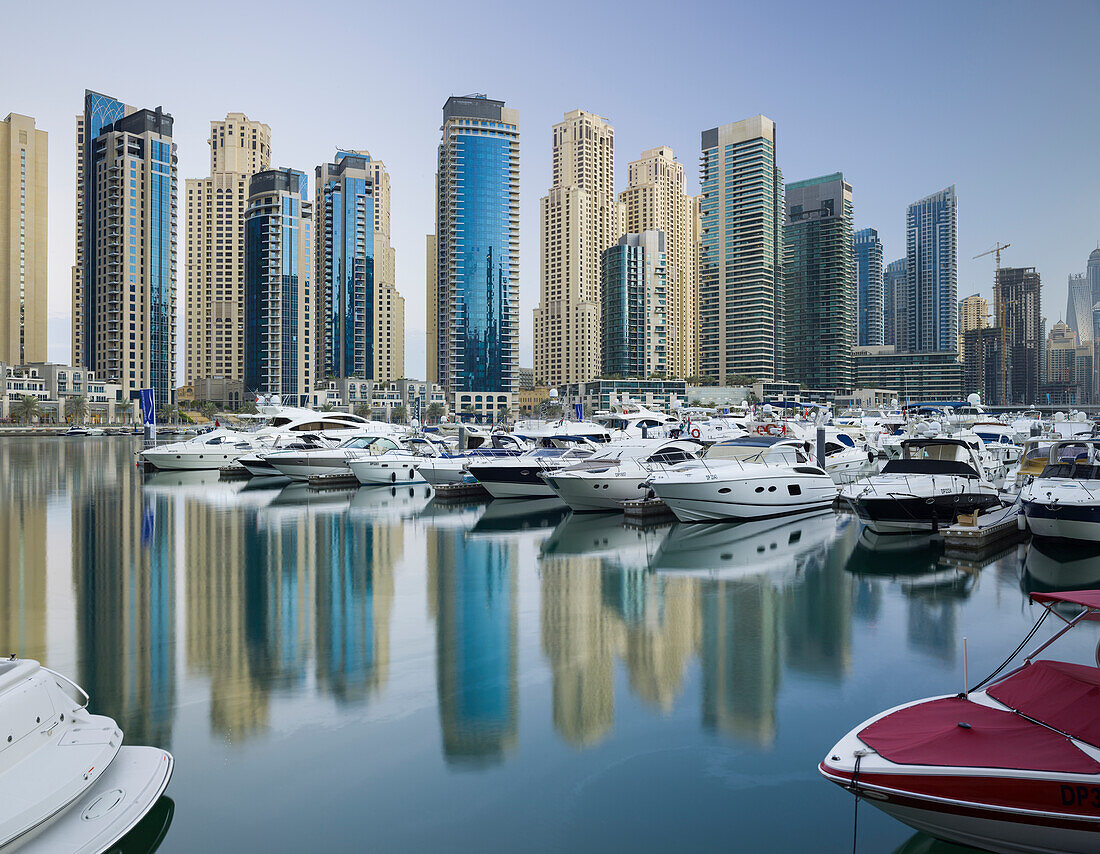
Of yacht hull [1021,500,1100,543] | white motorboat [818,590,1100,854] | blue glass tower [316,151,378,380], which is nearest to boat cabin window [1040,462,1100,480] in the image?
yacht hull [1021,500,1100,543]

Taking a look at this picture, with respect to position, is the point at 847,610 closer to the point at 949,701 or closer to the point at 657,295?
the point at 949,701

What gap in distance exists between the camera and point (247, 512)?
23406 millimetres

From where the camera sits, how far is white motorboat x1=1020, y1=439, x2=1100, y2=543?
15.2 metres

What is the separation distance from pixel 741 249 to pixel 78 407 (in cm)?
12099

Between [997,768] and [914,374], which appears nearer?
[997,768]

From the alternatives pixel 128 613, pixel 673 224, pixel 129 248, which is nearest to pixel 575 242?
pixel 673 224

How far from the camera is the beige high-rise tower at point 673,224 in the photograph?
177 m

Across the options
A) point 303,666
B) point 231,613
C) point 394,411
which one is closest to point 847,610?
point 303,666

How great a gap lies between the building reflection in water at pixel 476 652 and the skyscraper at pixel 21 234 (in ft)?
500

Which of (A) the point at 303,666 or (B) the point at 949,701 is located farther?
(A) the point at 303,666

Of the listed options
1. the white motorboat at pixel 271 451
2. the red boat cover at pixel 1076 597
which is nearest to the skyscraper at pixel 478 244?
the white motorboat at pixel 271 451

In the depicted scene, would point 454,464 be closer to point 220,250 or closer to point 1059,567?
point 1059,567

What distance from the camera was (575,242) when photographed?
164 metres

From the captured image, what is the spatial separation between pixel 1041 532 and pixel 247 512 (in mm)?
21632
